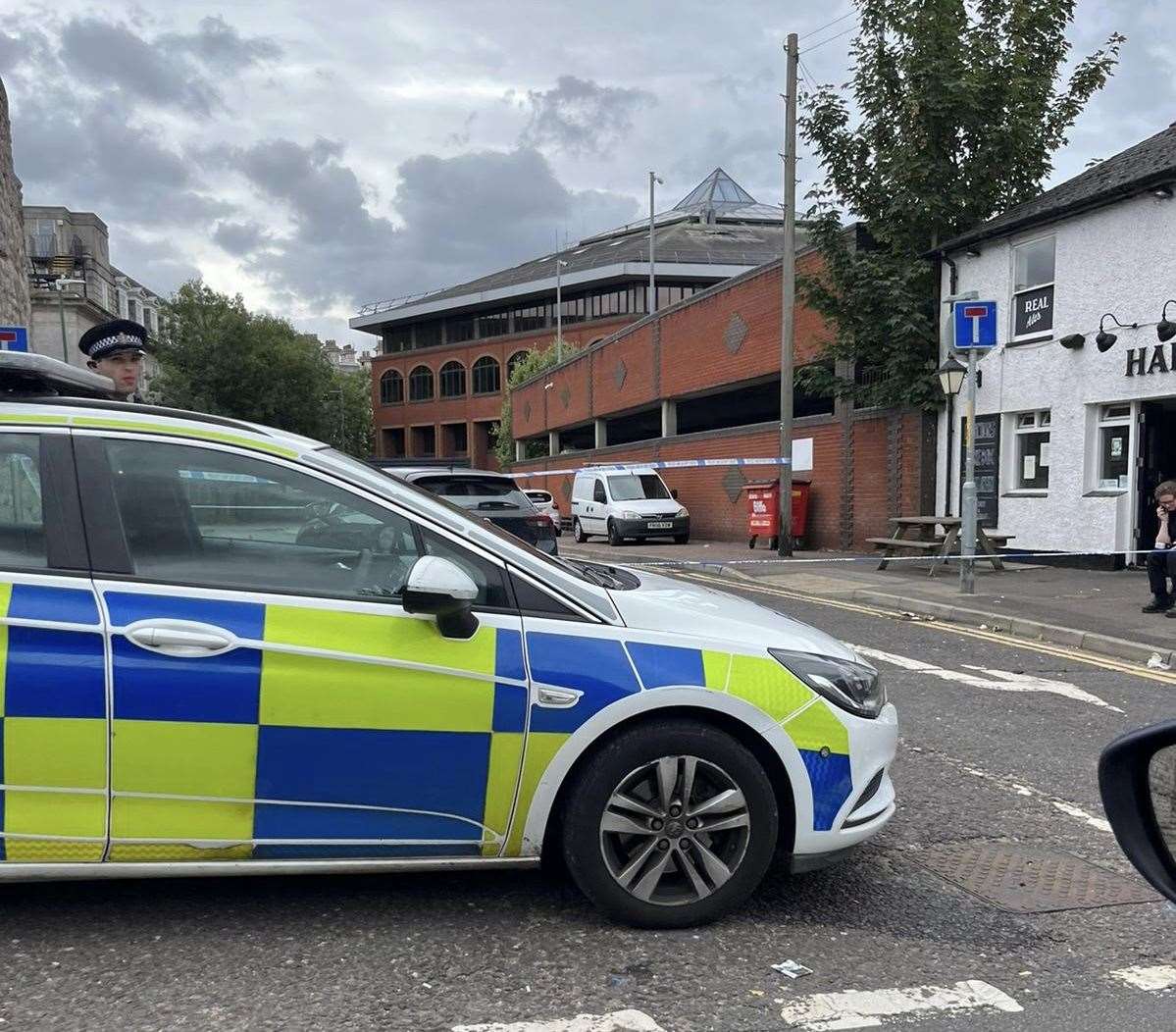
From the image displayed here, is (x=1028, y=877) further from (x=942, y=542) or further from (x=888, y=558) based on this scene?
(x=888, y=558)

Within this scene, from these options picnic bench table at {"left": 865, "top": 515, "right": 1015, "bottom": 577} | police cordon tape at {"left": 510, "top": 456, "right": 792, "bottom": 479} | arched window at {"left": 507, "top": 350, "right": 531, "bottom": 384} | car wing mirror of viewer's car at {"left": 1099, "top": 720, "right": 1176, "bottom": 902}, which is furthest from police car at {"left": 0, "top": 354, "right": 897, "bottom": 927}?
arched window at {"left": 507, "top": 350, "right": 531, "bottom": 384}

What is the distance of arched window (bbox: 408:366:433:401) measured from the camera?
75.6 meters

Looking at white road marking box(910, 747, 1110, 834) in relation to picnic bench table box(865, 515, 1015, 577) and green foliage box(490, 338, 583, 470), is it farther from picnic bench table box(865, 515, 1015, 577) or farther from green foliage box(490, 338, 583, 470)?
green foliage box(490, 338, 583, 470)

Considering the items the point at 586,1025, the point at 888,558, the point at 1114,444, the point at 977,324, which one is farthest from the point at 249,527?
the point at 1114,444

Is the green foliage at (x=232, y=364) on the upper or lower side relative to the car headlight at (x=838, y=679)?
upper

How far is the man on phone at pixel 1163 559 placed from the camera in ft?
33.6

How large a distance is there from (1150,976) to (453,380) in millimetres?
72537

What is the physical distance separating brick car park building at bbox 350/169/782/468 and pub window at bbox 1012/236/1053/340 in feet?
139

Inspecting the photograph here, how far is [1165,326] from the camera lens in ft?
44.5

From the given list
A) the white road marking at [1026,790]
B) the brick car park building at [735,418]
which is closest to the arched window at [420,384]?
the brick car park building at [735,418]

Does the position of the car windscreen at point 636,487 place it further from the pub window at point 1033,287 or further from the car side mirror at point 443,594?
the car side mirror at point 443,594

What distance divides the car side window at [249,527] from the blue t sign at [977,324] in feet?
34.8

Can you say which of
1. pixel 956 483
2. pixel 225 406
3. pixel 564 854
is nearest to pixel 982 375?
pixel 956 483

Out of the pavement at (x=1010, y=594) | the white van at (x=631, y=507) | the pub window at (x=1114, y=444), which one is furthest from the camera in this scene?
the white van at (x=631, y=507)
